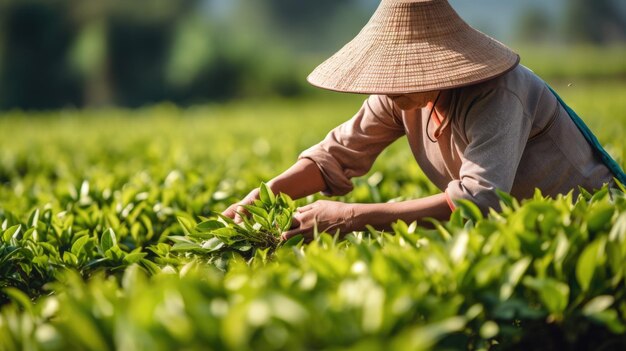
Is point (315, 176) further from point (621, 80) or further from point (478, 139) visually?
point (621, 80)

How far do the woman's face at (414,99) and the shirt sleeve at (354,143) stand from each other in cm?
Answer: 31

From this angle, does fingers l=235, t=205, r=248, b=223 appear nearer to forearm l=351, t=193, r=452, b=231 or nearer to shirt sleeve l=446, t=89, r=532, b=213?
forearm l=351, t=193, r=452, b=231

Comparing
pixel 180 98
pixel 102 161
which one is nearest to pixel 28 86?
pixel 180 98

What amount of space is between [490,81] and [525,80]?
0.19m

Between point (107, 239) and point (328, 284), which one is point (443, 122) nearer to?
point (328, 284)

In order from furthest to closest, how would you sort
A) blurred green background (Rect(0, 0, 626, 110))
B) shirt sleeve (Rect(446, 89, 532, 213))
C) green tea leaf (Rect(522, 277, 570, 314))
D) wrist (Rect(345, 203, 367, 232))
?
1. blurred green background (Rect(0, 0, 626, 110))
2. wrist (Rect(345, 203, 367, 232))
3. shirt sleeve (Rect(446, 89, 532, 213))
4. green tea leaf (Rect(522, 277, 570, 314))

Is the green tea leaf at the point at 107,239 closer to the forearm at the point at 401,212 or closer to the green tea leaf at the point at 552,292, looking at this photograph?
the forearm at the point at 401,212

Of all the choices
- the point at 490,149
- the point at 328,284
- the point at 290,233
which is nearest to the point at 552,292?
the point at 328,284

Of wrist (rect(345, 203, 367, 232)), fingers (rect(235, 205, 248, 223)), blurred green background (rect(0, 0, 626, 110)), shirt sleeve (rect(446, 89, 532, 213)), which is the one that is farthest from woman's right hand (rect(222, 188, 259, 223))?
blurred green background (rect(0, 0, 626, 110))

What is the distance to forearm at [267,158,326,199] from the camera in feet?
11.0

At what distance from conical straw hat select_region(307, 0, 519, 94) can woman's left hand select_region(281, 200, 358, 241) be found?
1.38 feet

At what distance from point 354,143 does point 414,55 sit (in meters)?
0.61

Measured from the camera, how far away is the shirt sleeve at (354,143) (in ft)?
11.1

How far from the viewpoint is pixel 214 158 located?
6.93m
